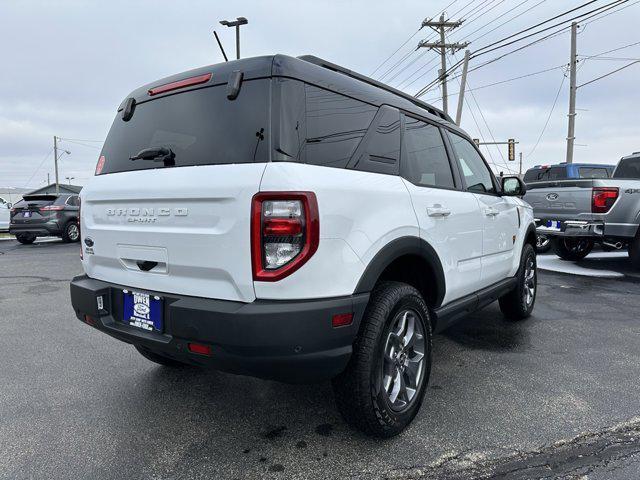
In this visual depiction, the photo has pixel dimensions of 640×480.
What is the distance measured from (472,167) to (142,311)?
9.39ft

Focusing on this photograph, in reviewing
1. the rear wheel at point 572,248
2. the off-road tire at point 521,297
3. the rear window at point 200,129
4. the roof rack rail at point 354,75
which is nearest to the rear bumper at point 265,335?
the rear window at point 200,129

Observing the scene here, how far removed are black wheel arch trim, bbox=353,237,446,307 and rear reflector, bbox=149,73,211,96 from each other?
1.29 meters

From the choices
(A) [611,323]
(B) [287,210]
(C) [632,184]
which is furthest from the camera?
(C) [632,184]

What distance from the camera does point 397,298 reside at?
2.40m

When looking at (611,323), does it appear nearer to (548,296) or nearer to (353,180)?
(548,296)

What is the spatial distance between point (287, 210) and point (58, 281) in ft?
22.2

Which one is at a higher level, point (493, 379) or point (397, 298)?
point (397, 298)

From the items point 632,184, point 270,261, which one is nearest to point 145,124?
point 270,261

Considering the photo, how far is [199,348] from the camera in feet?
Result: 6.78

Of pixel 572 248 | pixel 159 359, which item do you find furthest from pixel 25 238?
pixel 572 248

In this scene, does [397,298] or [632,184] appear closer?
[397,298]

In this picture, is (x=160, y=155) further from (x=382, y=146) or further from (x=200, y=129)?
(x=382, y=146)

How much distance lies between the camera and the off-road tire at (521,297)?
4582 mm

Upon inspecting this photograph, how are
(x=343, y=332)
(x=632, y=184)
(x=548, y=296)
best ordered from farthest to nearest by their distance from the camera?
1. (x=632, y=184)
2. (x=548, y=296)
3. (x=343, y=332)
